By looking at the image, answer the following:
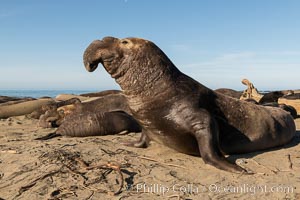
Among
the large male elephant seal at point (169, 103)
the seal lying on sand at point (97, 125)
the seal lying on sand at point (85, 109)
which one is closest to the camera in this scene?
the large male elephant seal at point (169, 103)

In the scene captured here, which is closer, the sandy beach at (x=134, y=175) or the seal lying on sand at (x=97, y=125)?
the sandy beach at (x=134, y=175)

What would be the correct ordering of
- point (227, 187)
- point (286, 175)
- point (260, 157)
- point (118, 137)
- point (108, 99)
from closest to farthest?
point (227, 187)
point (286, 175)
point (260, 157)
point (118, 137)
point (108, 99)

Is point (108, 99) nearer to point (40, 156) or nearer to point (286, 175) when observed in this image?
point (40, 156)

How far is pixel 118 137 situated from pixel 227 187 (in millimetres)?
3416

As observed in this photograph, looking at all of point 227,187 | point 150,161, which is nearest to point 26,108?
point 150,161

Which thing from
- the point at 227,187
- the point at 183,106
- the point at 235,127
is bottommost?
the point at 227,187

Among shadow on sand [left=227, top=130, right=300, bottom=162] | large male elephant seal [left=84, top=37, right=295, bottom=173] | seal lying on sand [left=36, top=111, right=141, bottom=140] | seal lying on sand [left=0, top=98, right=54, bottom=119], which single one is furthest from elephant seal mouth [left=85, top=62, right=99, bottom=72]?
seal lying on sand [left=0, top=98, right=54, bottom=119]

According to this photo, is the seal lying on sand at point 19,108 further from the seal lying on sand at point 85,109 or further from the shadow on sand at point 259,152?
the shadow on sand at point 259,152

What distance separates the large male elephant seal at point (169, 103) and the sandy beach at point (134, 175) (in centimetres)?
24

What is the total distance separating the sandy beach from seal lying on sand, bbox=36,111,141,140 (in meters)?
1.86

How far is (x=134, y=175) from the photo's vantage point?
421 cm

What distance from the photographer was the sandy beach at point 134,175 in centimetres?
375

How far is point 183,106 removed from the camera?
16.1 ft

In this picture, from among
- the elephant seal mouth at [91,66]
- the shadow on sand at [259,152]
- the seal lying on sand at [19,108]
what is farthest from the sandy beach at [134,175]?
the seal lying on sand at [19,108]
